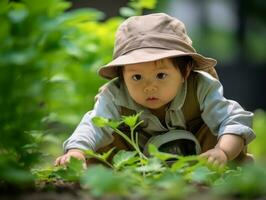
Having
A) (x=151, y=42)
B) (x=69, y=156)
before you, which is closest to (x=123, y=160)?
(x=69, y=156)

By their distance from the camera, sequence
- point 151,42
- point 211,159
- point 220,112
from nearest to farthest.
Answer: point 211,159
point 151,42
point 220,112

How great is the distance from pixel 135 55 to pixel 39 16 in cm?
74

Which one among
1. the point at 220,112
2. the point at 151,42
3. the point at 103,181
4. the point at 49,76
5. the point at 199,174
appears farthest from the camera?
the point at 220,112

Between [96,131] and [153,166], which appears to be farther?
[96,131]

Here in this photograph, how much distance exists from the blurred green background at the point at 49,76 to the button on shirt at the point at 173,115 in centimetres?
14

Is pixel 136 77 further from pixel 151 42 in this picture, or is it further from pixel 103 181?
pixel 103 181

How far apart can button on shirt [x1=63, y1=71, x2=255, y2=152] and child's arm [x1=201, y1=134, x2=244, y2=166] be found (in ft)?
0.08

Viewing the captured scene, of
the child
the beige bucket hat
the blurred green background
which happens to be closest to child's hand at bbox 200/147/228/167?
the child

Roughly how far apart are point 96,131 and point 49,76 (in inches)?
23.2

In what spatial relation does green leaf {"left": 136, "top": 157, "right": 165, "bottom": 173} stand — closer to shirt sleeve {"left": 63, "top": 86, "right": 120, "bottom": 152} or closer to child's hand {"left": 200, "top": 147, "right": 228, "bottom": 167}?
child's hand {"left": 200, "top": 147, "right": 228, "bottom": 167}

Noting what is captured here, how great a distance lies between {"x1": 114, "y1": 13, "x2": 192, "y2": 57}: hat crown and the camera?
2.37 metres

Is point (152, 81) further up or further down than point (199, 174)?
further up

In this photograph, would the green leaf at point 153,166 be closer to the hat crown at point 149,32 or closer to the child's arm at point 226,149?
the child's arm at point 226,149

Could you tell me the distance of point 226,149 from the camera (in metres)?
2.33
